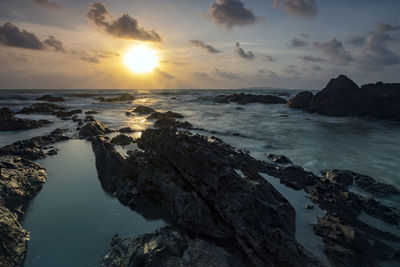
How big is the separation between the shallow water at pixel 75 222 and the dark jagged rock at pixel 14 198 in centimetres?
22

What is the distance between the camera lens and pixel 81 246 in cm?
497

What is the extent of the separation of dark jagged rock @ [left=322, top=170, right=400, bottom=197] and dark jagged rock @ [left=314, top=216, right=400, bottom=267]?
3.39m

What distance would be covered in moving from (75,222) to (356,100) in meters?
43.8

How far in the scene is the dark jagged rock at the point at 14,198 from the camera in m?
4.45

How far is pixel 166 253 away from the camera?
14.0 ft

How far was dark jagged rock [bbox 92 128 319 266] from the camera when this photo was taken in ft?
14.4

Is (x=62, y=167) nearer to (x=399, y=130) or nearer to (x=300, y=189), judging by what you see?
(x=300, y=189)

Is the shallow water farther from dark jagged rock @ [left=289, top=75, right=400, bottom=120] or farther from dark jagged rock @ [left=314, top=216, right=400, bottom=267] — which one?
dark jagged rock @ [left=289, top=75, right=400, bottom=120]

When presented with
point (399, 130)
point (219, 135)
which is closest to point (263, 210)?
point (219, 135)

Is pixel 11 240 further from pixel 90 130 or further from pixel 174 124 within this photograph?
pixel 174 124

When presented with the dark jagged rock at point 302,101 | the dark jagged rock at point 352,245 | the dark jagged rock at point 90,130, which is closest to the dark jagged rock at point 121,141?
the dark jagged rock at point 90,130

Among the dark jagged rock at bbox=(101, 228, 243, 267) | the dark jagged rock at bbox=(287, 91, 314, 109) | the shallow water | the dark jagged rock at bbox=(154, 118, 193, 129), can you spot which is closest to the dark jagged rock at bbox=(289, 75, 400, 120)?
the dark jagged rock at bbox=(287, 91, 314, 109)

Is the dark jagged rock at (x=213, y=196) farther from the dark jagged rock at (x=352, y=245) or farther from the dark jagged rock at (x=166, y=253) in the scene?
the dark jagged rock at (x=352, y=245)

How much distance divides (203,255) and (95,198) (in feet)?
14.8
